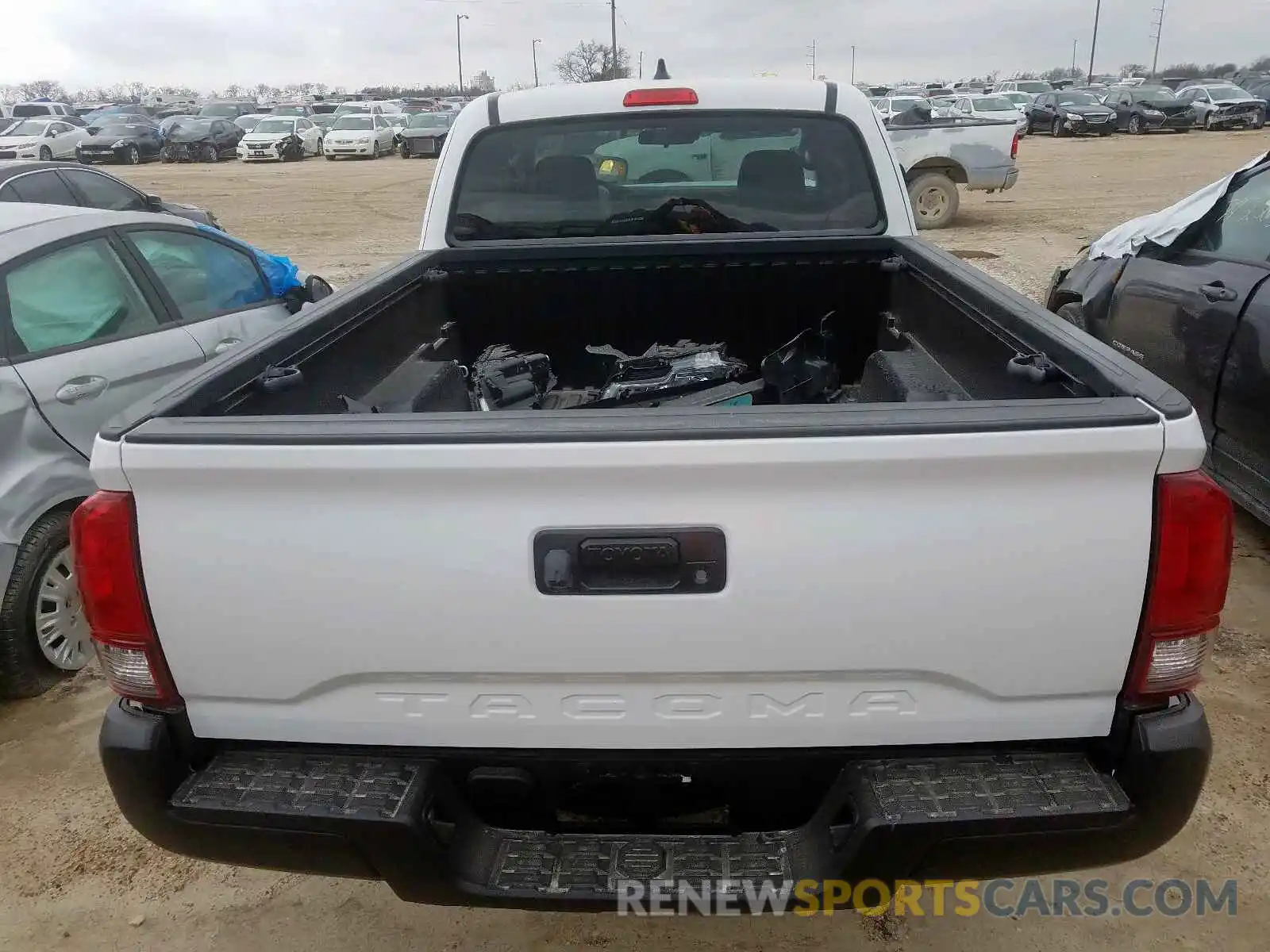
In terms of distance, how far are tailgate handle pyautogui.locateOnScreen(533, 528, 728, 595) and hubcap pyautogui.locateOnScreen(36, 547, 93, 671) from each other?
8.76ft

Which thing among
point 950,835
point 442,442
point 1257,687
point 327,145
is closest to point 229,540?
point 442,442

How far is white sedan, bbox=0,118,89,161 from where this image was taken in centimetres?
2433

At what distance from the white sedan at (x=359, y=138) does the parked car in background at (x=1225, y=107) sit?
88.8 feet

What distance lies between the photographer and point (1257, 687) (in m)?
3.44

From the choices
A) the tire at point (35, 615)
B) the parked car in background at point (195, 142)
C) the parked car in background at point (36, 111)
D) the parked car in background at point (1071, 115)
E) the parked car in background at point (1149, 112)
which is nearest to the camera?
the tire at point (35, 615)

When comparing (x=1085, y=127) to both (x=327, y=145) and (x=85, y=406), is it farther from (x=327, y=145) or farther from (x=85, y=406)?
(x=85, y=406)

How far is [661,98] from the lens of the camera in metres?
3.67

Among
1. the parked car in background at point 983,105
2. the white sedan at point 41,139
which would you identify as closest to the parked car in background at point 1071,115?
the parked car in background at point 983,105

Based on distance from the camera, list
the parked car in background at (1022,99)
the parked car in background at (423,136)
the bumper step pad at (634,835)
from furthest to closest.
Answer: the parked car in background at (1022,99) < the parked car in background at (423,136) < the bumper step pad at (634,835)

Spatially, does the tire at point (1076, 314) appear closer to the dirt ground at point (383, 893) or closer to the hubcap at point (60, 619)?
the dirt ground at point (383, 893)

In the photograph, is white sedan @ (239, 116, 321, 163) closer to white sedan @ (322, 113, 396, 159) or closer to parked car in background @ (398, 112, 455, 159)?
white sedan @ (322, 113, 396, 159)

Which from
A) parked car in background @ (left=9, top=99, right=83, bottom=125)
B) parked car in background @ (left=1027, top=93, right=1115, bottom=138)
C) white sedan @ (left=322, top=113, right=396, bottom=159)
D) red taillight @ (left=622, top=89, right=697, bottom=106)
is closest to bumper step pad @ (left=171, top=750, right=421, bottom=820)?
red taillight @ (left=622, top=89, right=697, bottom=106)

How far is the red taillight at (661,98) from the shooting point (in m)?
3.67

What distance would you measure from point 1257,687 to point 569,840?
2.87 meters
